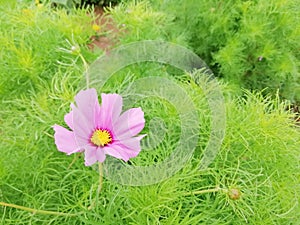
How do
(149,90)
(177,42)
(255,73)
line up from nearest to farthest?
(149,90), (177,42), (255,73)

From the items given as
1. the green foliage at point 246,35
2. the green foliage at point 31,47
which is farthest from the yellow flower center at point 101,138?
the green foliage at point 246,35

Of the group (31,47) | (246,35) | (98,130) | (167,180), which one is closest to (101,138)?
(98,130)

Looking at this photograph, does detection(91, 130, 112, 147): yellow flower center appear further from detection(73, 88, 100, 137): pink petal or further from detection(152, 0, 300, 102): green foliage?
detection(152, 0, 300, 102): green foliage

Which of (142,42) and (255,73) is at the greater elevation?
(142,42)

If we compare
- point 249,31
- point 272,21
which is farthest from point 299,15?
point 249,31

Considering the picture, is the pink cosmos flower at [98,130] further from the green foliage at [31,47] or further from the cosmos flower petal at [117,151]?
the green foliage at [31,47]

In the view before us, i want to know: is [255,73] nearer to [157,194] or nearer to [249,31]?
[249,31]

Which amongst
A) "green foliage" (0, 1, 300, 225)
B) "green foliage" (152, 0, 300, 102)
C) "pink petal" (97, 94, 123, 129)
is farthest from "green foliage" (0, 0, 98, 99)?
"green foliage" (152, 0, 300, 102)
